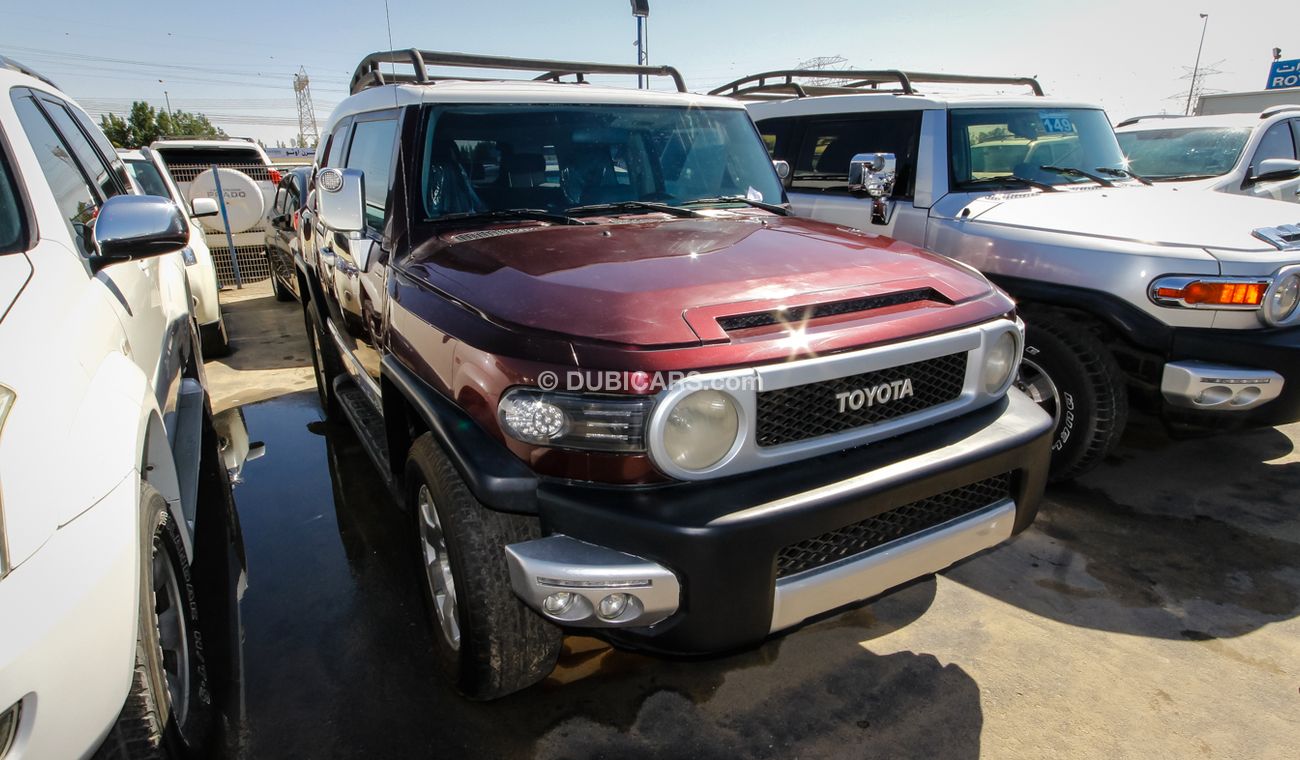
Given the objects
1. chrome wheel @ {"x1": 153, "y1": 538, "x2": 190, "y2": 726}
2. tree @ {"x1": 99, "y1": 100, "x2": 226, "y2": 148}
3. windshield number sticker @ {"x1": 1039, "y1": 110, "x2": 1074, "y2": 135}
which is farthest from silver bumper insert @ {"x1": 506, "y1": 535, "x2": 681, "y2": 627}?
tree @ {"x1": 99, "y1": 100, "x2": 226, "y2": 148}

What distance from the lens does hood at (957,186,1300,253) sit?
336 cm

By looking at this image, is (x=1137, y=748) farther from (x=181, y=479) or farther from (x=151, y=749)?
(x=181, y=479)

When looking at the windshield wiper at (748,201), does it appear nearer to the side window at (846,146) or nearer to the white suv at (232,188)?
the side window at (846,146)

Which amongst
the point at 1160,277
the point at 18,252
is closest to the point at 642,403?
the point at 18,252

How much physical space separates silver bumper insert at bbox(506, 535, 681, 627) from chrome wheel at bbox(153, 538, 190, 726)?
0.94m

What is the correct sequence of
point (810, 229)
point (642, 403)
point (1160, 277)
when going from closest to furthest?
point (642, 403)
point (810, 229)
point (1160, 277)

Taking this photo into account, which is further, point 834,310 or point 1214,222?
point 1214,222

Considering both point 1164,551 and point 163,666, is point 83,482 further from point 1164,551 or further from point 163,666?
point 1164,551

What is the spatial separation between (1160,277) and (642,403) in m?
2.82

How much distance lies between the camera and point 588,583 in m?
1.67

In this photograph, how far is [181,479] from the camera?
8.71 ft

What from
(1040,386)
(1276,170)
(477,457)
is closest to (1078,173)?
(1040,386)

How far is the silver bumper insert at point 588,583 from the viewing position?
65.8 inches

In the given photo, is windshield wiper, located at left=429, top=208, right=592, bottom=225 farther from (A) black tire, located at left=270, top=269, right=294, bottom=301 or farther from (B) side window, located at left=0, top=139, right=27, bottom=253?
(A) black tire, located at left=270, top=269, right=294, bottom=301
